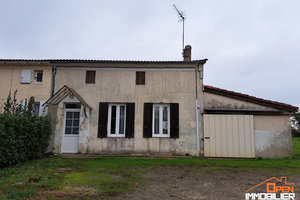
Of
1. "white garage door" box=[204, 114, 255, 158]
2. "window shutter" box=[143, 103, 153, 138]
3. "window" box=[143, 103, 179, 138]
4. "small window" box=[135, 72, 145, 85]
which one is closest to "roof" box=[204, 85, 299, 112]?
"white garage door" box=[204, 114, 255, 158]

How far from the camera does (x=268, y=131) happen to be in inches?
368

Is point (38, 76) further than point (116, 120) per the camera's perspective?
Yes

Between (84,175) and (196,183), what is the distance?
320cm

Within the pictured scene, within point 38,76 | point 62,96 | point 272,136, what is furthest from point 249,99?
point 38,76

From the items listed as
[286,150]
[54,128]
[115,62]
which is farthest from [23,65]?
[286,150]

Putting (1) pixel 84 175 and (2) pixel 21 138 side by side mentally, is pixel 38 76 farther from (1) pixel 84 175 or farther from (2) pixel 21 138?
(1) pixel 84 175

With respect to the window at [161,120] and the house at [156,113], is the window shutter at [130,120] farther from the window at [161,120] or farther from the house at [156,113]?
the window at [161,120]

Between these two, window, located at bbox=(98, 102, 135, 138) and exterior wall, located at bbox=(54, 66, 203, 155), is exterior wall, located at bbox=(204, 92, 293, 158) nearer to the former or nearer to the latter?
exterior wall, located at bbox=(54, 66, 203, 155)

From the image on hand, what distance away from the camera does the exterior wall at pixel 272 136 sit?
9188 mm

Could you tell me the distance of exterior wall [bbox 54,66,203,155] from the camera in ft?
31.2

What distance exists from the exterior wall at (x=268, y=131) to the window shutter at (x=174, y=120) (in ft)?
6.37

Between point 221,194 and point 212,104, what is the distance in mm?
5990

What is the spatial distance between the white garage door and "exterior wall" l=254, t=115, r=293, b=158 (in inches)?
15.7

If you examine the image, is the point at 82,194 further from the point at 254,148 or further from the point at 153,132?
the point at 254,148
